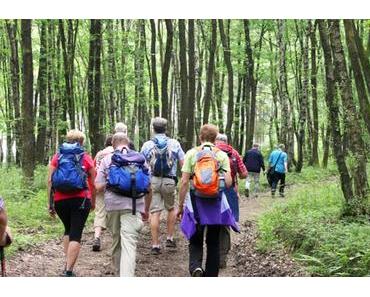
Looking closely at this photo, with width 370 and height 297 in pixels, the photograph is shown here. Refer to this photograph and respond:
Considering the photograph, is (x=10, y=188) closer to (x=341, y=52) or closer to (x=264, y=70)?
(x=341, y=52)

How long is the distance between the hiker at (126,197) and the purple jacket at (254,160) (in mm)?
10993

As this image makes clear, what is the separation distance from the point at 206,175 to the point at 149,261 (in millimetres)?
2724

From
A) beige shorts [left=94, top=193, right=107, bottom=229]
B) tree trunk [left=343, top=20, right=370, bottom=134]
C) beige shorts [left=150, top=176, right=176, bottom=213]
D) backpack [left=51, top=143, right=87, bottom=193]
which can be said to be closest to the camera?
backpack [left=51, top=143, right=87, bottom=193]

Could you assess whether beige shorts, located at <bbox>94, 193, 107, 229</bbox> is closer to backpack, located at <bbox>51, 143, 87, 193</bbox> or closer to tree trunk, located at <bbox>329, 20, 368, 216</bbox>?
backpack, located at <bbox>51, 143, 87, 193</bbox>

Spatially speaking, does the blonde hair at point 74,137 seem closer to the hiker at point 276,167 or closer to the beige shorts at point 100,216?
the beige shorts at point 100,216

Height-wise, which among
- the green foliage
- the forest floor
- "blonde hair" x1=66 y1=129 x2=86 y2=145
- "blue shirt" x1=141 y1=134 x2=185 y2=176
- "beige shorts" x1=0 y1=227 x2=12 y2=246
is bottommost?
the forest floor

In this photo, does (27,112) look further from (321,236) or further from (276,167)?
(321,236)

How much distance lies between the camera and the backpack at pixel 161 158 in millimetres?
9086

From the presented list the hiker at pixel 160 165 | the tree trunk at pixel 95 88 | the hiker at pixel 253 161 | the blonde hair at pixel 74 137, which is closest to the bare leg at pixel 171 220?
the hiker at pixel 160 165

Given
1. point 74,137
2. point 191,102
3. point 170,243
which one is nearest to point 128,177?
point 74,137

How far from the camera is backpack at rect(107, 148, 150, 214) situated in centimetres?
676

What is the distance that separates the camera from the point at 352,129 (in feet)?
32.1

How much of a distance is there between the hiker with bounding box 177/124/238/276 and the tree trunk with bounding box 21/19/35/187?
866 centimetres

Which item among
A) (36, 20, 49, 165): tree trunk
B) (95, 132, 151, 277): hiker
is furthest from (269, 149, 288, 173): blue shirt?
(95, 132, 151, 277): hiker
